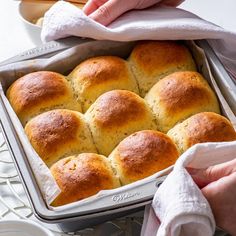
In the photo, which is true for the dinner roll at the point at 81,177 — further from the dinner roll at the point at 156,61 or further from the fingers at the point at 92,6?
the fingers at the point at 92,6

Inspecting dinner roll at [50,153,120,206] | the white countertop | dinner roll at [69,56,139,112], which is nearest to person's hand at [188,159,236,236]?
dinner roll at [50,153,120,206]

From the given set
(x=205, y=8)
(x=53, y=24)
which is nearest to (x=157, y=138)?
(x=53, y=24)

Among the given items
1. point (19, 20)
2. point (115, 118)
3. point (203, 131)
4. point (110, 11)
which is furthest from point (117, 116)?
point (19, 20)

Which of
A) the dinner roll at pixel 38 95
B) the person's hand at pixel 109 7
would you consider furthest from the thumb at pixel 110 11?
the dinner roll at pixel 38 95

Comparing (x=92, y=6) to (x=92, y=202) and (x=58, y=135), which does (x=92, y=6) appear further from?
(x=92, y=202)

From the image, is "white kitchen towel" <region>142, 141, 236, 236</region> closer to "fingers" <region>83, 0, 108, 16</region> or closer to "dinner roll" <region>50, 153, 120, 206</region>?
"dinner roll" <region>50, 153, 120, 206</region>

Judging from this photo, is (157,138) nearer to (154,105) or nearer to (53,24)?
(154,105)

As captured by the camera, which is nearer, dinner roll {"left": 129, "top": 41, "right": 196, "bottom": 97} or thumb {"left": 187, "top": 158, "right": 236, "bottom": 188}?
thumb {"left": 187, "top": 158, "right": 236, "bottom": 188}

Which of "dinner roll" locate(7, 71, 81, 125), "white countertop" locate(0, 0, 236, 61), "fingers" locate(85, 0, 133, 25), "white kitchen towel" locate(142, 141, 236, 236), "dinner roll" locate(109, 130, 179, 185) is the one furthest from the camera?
"white countertop" locate(0, 0, 236, 61)
